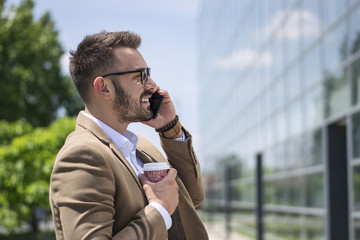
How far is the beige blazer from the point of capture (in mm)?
1761

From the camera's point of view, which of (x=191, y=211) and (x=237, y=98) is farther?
(x=237, y=98)

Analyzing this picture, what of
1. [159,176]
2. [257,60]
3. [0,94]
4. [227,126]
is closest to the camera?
[159,176]

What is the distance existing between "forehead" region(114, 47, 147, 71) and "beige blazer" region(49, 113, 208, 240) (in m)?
0.27

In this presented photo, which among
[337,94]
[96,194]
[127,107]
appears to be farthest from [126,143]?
[337,94]

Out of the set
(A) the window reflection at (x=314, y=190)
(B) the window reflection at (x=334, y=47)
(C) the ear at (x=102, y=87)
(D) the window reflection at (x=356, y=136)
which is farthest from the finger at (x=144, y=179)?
(A) the window reflection at (x=314, y=190)

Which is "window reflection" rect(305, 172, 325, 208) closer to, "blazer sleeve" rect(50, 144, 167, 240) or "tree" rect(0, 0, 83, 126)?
"blazer sleeve" rect(50, 144, 167, 240)

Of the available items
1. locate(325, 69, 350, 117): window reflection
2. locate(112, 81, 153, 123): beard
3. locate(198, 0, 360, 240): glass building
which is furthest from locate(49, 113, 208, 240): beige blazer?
locate(325, 69, 350, 117): window reflection

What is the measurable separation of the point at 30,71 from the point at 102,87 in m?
24.1

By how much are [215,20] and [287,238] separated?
22003 mm

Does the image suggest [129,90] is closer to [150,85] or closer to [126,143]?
[150,85]

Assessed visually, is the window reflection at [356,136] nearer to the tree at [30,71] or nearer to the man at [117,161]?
the man at [117,161]

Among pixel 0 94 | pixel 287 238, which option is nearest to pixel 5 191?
pixel 0 94

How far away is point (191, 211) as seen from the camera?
7.40ft

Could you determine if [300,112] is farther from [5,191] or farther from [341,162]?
[5,191]
